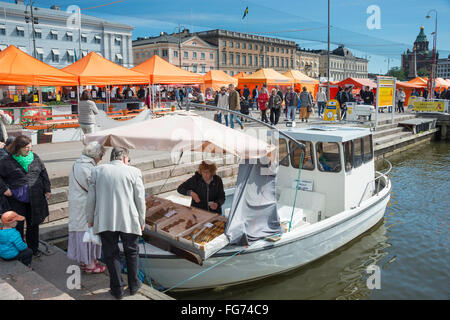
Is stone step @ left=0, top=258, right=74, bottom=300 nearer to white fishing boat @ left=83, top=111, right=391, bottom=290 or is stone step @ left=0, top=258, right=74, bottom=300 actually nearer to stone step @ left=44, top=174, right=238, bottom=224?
white fishing boat @ left=83, top=111, right=391, bottom=290

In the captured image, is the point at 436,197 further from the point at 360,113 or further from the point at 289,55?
the point at 289,55

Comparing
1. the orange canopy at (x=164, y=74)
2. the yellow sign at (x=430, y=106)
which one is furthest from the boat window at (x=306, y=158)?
the yellow sign at (x=430, y=106)

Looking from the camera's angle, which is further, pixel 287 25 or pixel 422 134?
pixel 287 25

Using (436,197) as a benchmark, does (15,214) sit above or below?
above

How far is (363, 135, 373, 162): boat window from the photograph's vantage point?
7.99 metres

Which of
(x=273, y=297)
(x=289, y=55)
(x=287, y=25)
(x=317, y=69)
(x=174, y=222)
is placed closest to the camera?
(x=174, y=222)

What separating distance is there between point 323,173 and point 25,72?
10006mm

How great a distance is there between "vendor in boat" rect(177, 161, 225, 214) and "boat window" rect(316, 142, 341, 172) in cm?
238

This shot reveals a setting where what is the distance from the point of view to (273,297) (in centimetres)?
619

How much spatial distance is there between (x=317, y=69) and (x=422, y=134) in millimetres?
101544

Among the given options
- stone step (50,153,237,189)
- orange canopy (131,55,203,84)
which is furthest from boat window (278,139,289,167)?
orange canopy (131,55,203,84)

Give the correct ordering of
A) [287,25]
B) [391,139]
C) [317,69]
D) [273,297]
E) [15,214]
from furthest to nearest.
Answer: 1. [317,69]
2. [287,25]
3. [391,139]
4. [273,297]
5. [15,214]
